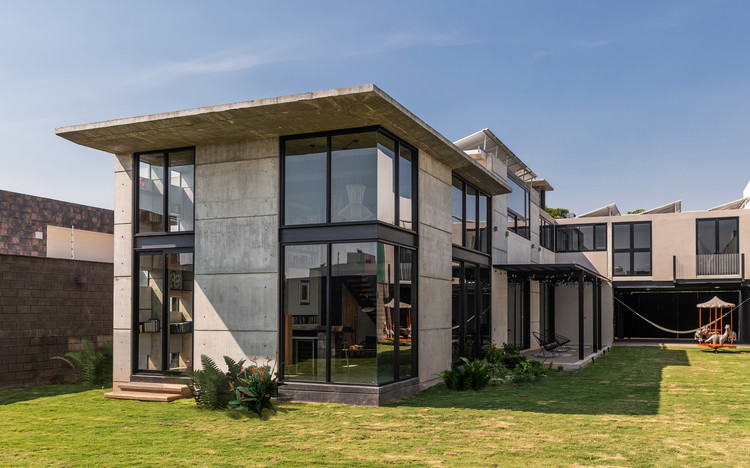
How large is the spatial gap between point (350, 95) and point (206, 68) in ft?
14.5

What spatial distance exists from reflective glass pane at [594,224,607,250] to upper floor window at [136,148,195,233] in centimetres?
2078

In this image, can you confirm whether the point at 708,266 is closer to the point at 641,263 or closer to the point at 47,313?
the point at 641,263

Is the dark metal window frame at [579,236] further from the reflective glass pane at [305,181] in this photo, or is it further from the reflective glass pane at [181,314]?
the reflective glass pane at [181,314]

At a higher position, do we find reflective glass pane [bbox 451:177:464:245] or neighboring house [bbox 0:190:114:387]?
reflective glass pane [bbox 451:177:464:245]

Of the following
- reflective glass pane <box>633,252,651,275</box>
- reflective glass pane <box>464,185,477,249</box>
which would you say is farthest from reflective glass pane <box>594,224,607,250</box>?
reflective glass pane <box>464,185,477,249</box>

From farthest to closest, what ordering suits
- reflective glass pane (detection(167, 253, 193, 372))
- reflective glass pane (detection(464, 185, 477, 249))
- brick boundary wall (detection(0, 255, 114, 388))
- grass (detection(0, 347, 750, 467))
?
1. reflective glass pane (detection(464, 185, 477, 249))
2. brick boundary wall (detection(0, 255, 114, 388))
3. reflective glass pane (detection(167, 253, 193, 372))
4. grass (detection(0, 347, 750, 467))

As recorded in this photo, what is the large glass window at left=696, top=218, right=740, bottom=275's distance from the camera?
84.1ft

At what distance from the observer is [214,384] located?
9.55 metres

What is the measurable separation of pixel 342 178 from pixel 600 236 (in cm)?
2026

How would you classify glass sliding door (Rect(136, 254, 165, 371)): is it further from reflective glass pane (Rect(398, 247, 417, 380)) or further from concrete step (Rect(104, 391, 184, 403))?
reflective glass pane (Rect(398, 247, 417, 380))

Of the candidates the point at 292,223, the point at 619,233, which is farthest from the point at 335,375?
the point at 619,233

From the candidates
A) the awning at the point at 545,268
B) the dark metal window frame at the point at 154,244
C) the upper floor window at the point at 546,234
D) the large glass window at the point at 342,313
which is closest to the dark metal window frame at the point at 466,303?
the awning at the point at 545,268

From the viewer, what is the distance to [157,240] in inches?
455

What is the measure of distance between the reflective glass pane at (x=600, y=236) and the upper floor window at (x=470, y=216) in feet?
43.6
